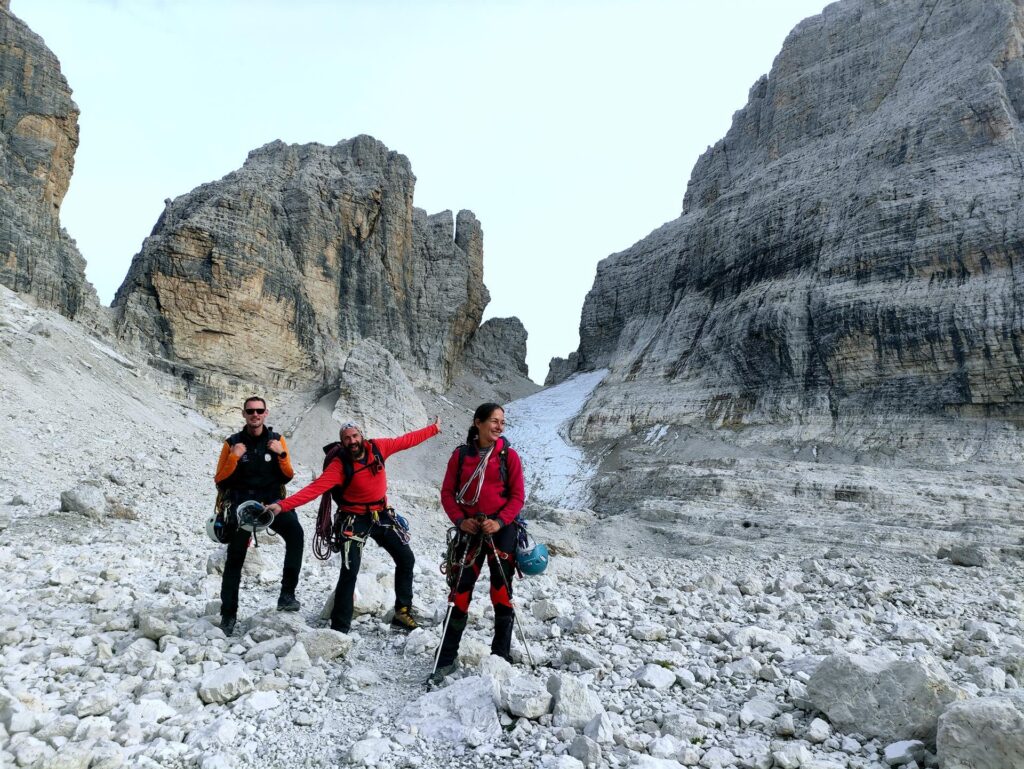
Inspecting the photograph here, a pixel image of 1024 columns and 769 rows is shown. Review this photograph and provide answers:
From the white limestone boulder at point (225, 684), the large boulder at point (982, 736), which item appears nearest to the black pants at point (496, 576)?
the white limestone boulder at point (225, 684)

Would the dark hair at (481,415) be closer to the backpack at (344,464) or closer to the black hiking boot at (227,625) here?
the backpack at (344,464)

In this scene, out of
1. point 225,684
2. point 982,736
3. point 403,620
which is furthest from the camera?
point 403,620

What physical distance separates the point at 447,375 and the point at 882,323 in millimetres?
37216

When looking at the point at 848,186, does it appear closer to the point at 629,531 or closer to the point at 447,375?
the point at 629,531

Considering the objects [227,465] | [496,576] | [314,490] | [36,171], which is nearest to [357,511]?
[314,490]

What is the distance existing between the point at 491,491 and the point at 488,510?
16 centimetres

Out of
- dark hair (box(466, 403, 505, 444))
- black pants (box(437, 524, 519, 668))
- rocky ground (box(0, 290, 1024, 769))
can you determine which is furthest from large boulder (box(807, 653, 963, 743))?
dark hair (box(466, 403, 505, 444))

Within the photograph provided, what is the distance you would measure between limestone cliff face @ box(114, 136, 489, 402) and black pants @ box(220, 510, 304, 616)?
118 feet

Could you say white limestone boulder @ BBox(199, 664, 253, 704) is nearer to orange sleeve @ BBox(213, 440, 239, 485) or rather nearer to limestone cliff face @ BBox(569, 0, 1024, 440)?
orange sleeve @ BBox(213, 440, 239, 485)

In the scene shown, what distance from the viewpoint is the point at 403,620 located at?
6207 mm

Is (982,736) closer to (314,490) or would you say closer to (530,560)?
(530,560)

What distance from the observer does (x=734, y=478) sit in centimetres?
2728

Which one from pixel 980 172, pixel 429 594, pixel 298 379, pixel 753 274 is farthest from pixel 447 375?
pixel 429 594

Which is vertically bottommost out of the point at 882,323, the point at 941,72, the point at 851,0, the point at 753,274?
the point at 882,323
